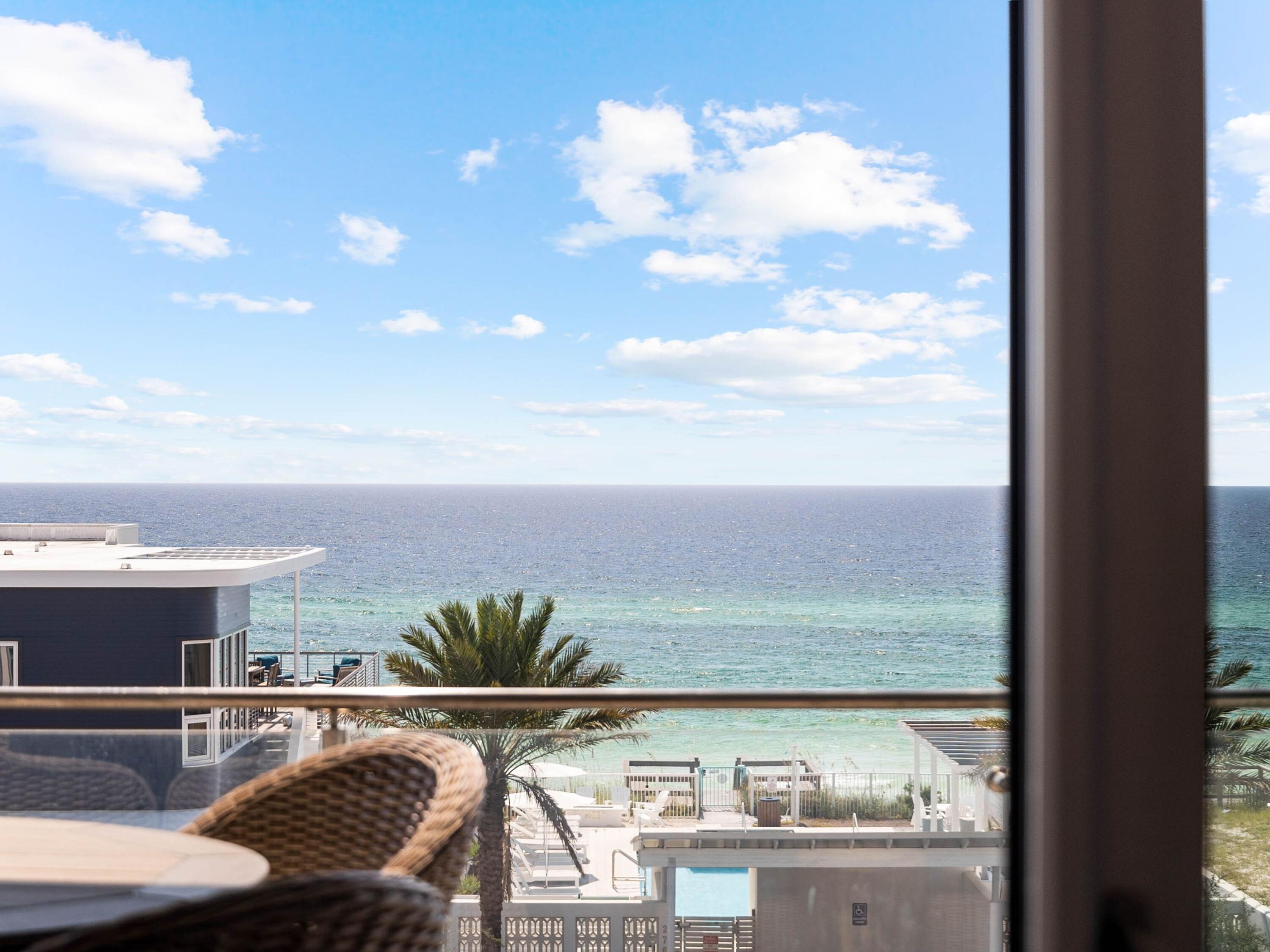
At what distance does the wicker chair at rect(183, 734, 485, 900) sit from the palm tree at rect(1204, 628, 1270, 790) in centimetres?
88

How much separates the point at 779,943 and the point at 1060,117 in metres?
1.53

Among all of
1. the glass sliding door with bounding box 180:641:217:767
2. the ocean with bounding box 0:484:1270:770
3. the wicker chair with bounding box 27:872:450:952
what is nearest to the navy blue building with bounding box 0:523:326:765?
the ocean with bounding box 0:484:1270:770

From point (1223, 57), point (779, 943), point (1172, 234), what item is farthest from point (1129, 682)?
point (779, 943)

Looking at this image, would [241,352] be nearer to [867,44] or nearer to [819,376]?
[819,376]

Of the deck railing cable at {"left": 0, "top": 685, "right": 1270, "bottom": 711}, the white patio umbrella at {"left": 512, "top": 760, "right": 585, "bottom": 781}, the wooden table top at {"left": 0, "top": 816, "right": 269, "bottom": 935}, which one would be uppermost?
the deck railing cable at {"left": 0, "top": 685, "right": 1270, "bottom": 711}

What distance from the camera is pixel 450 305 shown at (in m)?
32.6

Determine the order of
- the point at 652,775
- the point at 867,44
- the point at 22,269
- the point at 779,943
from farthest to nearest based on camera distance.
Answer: the point at 867,44, the point at 22,269, the point at 652,775, the point at 779,943

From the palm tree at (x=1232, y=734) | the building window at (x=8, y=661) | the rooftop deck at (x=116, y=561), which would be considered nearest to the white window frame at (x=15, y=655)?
the building window at (x=8, y=661)

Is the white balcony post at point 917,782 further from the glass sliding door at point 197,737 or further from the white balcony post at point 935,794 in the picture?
the glass sliding door at point 197,737

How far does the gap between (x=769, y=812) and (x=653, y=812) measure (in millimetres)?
226

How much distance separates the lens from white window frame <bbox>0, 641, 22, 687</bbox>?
877 centimetres

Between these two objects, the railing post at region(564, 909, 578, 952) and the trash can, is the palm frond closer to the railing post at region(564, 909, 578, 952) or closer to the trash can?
the railing post at region(564, 909, 578, 952)

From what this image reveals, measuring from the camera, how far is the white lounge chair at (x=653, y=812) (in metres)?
1.78

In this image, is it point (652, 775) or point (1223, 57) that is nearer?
point (1223, 57)
